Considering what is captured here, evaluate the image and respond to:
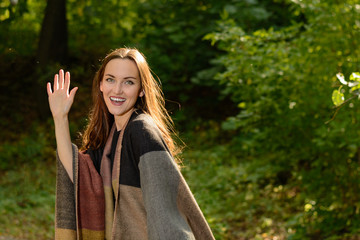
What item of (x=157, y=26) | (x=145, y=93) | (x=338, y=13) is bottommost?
(x=145, y=93)

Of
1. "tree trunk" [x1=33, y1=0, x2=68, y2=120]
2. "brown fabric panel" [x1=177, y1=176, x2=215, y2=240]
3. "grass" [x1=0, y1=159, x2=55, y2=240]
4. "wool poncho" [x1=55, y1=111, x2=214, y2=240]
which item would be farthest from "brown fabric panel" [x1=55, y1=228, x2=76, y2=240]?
"tree trunk" [x1=33, y1=0, x2=68, y2=120]

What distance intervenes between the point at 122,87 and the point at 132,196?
1.78 feet

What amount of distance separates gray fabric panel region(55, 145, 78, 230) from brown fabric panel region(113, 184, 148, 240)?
275 mm

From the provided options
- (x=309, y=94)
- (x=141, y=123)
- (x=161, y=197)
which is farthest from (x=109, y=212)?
(x=309, y=94)

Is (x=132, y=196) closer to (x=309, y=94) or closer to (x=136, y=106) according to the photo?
(x=136, y=106)

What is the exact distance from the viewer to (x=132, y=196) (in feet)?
7.36

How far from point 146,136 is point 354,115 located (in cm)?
Answer: 346

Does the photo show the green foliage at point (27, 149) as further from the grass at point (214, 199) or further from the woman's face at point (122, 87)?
the woman's face at point (122, 87)

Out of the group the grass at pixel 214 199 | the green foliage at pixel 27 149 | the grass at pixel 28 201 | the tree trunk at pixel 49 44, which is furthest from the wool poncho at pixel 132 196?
the tree trunk at pixel 49 44

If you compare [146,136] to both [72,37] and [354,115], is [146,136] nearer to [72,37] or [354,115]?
[354,115]

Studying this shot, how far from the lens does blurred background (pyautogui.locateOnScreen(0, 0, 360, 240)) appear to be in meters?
5.76

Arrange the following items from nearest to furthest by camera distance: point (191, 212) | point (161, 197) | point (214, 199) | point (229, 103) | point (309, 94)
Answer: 1. point (161, 197)
2. point (191, 212)
3. point (309, 94)
4. point (214, 199)
5. point (229, 103)

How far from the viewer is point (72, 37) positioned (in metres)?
13.9

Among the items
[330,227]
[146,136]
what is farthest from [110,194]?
[330,227]
